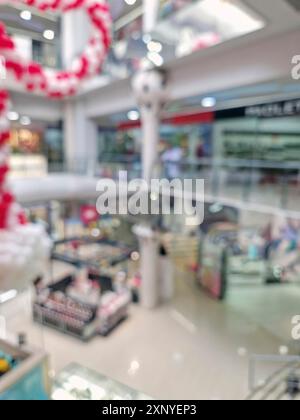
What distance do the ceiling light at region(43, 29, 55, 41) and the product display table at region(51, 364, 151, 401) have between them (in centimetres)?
219

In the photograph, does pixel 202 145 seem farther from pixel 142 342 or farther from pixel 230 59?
pixel 142 342

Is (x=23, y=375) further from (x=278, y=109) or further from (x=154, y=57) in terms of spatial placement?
(x=154, y=57)

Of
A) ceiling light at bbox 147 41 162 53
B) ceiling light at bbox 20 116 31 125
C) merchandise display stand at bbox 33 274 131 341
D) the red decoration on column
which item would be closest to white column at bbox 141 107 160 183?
ceiling light at bbox 147 41 162 53

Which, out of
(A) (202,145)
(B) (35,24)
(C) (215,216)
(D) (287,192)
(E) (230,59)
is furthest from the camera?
(A) (202,145)

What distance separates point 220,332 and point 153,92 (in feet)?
16.8

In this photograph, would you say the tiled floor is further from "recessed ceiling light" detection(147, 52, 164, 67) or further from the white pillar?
"recessed ceiling light" detection(147, 52, 164, 67)

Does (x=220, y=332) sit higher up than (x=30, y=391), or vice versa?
(x=30, y=391)

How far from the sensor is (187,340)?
6402mm

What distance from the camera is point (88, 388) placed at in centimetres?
256

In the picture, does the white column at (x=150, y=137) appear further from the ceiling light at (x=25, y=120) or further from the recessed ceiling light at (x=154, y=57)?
the ceiling light at (x=25, y=120)

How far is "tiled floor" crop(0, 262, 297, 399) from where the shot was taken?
4.90m

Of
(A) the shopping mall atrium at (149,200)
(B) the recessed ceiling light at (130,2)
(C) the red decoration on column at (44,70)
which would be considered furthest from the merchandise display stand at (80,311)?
(B) the recessed ceiling light at (130,2)

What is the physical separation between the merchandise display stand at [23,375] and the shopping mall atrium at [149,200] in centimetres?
2

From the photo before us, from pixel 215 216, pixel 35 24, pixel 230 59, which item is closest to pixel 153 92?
pixel 230 59
